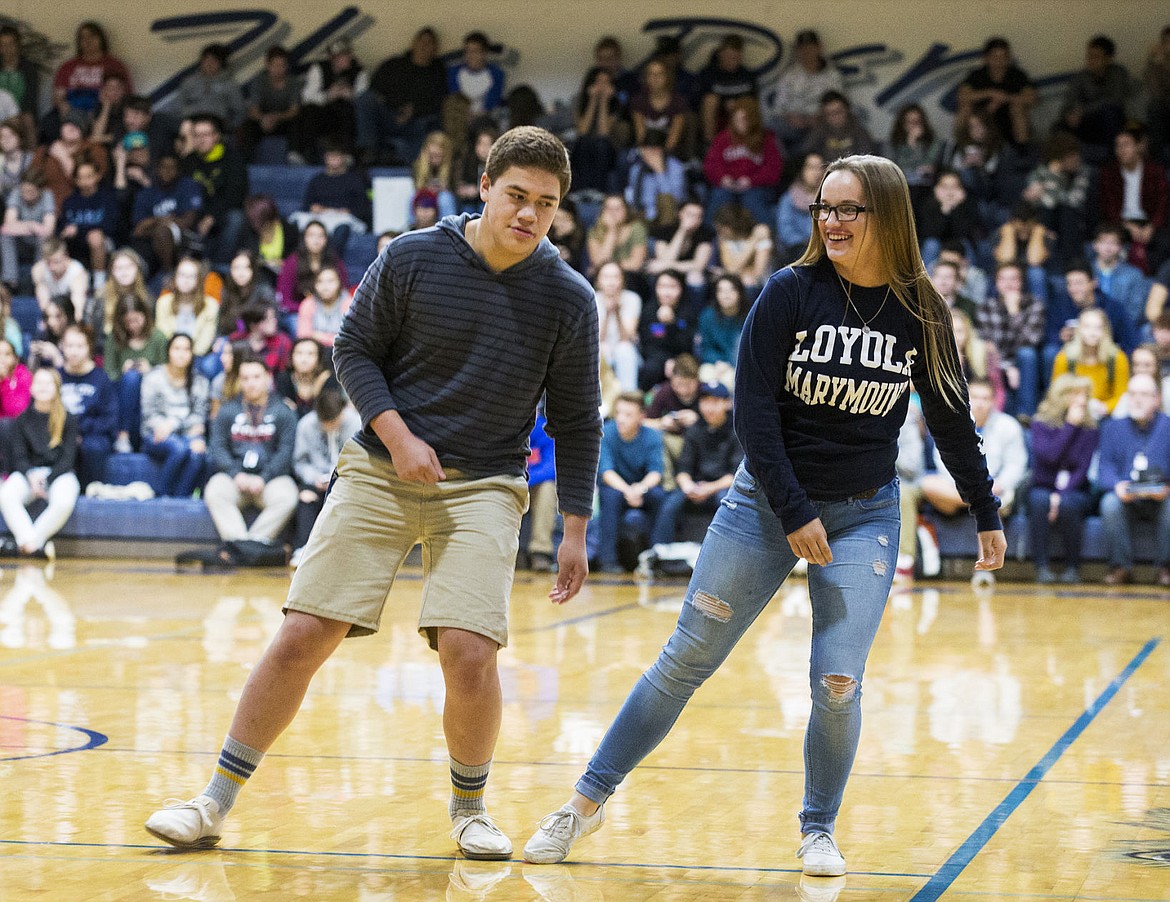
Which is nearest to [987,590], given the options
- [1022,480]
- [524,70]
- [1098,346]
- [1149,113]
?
[1022,480]

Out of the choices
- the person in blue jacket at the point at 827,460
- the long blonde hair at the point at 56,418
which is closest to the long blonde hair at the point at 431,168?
the long blonde hair at the point at 56,418

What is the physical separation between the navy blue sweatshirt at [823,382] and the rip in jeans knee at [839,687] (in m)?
0.37

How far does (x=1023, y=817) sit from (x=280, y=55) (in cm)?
1329

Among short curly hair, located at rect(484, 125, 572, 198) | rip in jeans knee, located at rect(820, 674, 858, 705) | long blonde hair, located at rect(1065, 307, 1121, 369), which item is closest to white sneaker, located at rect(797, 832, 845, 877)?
rip in jeans knee, located at rect(820, 674, 858, 705)

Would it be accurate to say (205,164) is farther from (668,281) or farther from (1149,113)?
(1149,113)

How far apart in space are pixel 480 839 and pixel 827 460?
1.12m

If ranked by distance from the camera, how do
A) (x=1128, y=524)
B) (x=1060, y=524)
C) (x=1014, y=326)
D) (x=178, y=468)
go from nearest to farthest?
(x=1128, y=524) → (x=1060, y=524) → (x=178, y=468) → (x=1014, y=326)

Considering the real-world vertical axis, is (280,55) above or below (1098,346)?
above

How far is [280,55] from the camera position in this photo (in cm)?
1574

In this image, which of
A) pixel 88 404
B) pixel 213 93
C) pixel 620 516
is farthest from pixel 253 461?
pixel 213 93

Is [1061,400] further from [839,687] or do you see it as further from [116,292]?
[839,687]

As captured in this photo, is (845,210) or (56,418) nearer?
(845,210)

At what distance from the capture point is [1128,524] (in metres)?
10.6

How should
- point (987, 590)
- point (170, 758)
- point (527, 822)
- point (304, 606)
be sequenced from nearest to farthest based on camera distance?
point (304, 606) → point (527, 822) → point (170, 758) → point (987, 590)
